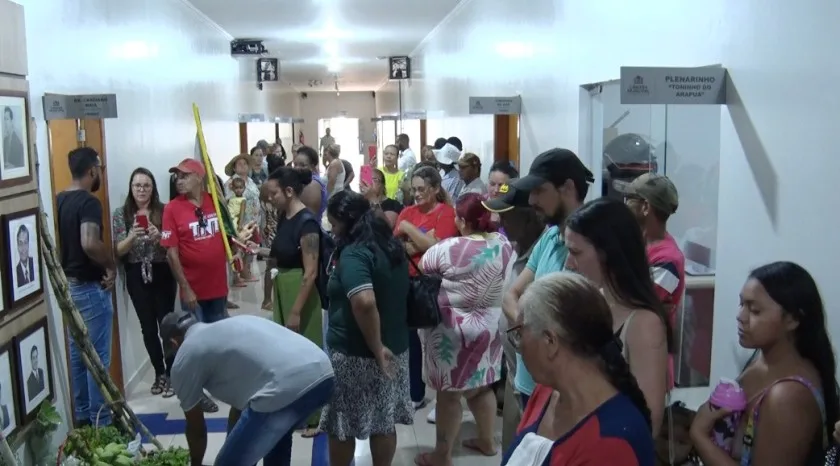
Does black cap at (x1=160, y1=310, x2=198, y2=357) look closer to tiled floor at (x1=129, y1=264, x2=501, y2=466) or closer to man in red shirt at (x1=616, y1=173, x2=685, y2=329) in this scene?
tiled floor at (x1=129, y1=264, x2=501, y2=466)

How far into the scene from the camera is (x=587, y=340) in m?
1.44

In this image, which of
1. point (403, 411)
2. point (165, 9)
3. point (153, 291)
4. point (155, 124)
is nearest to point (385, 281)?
point (403, 411)

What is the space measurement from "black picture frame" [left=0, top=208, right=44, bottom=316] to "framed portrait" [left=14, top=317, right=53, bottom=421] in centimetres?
15

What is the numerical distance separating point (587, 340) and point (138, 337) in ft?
16.5

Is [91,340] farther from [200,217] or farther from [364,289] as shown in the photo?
[364,289]

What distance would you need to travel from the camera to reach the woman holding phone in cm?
496

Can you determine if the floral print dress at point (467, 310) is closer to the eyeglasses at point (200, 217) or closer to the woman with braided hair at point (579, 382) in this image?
the eyeglasses at point (200, 217)

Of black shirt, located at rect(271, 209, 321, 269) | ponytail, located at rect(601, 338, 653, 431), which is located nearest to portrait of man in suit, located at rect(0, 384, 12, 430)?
black shirt, located at rect(271, 209, 321, 269)

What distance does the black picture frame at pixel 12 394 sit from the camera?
9.44 ft

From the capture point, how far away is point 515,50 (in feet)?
20.5

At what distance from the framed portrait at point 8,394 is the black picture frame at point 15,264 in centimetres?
18

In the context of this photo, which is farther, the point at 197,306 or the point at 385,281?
the point at 197,306

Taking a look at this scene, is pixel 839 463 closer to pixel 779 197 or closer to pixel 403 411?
pixel 779 197

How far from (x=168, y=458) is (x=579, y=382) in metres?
2.64
